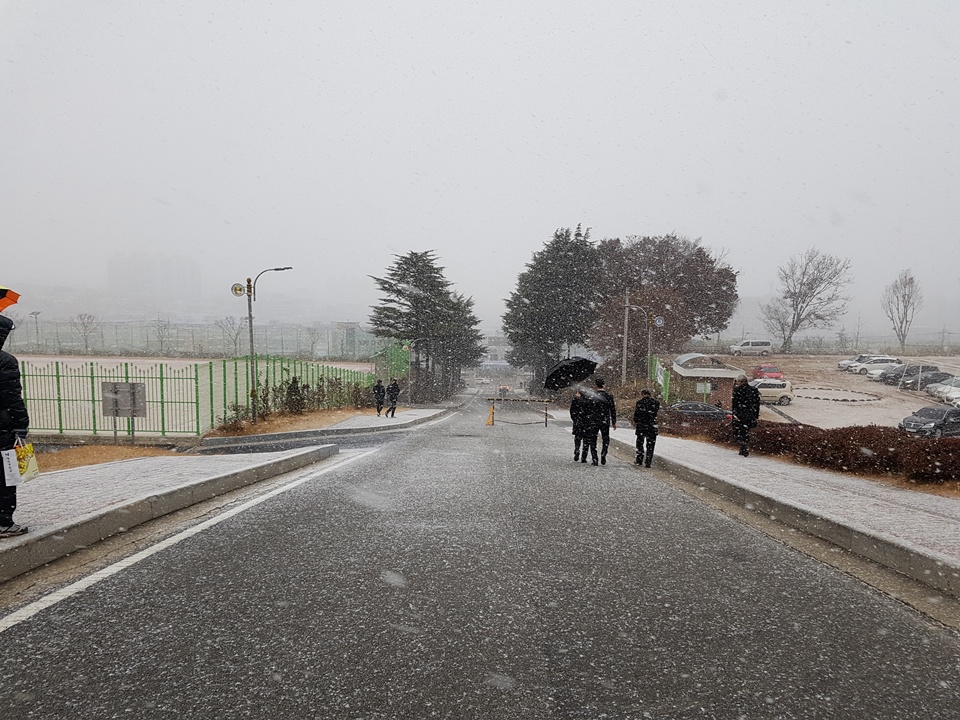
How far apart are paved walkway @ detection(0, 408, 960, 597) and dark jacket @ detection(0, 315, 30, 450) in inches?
31.9

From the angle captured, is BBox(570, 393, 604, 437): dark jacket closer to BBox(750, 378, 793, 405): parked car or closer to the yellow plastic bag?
the yellow plastic bag

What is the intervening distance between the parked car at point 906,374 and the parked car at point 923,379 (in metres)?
0.30

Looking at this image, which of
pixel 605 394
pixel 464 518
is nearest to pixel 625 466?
pixel 605 394

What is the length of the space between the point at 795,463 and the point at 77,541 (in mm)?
12619

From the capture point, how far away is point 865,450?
1120cm

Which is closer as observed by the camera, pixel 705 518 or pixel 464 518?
pixel 464 518

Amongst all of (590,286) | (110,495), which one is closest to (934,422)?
(110,495)

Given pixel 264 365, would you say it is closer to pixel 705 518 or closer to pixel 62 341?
pixel 705 518

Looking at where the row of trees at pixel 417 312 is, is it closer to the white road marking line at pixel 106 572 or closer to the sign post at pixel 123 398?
the sign post at pixel 123 398

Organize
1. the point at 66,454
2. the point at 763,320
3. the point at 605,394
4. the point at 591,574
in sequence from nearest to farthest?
the point at 591,574
the point at 605,394
the point at 66,454
the point at 763,320

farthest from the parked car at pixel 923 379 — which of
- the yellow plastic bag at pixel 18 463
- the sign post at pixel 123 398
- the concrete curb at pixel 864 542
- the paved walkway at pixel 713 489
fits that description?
the yellow plastic bag at pixel 18 463

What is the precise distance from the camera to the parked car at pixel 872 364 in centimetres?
4304

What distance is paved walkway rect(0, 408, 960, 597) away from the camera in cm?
486

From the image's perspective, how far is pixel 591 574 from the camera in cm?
453
